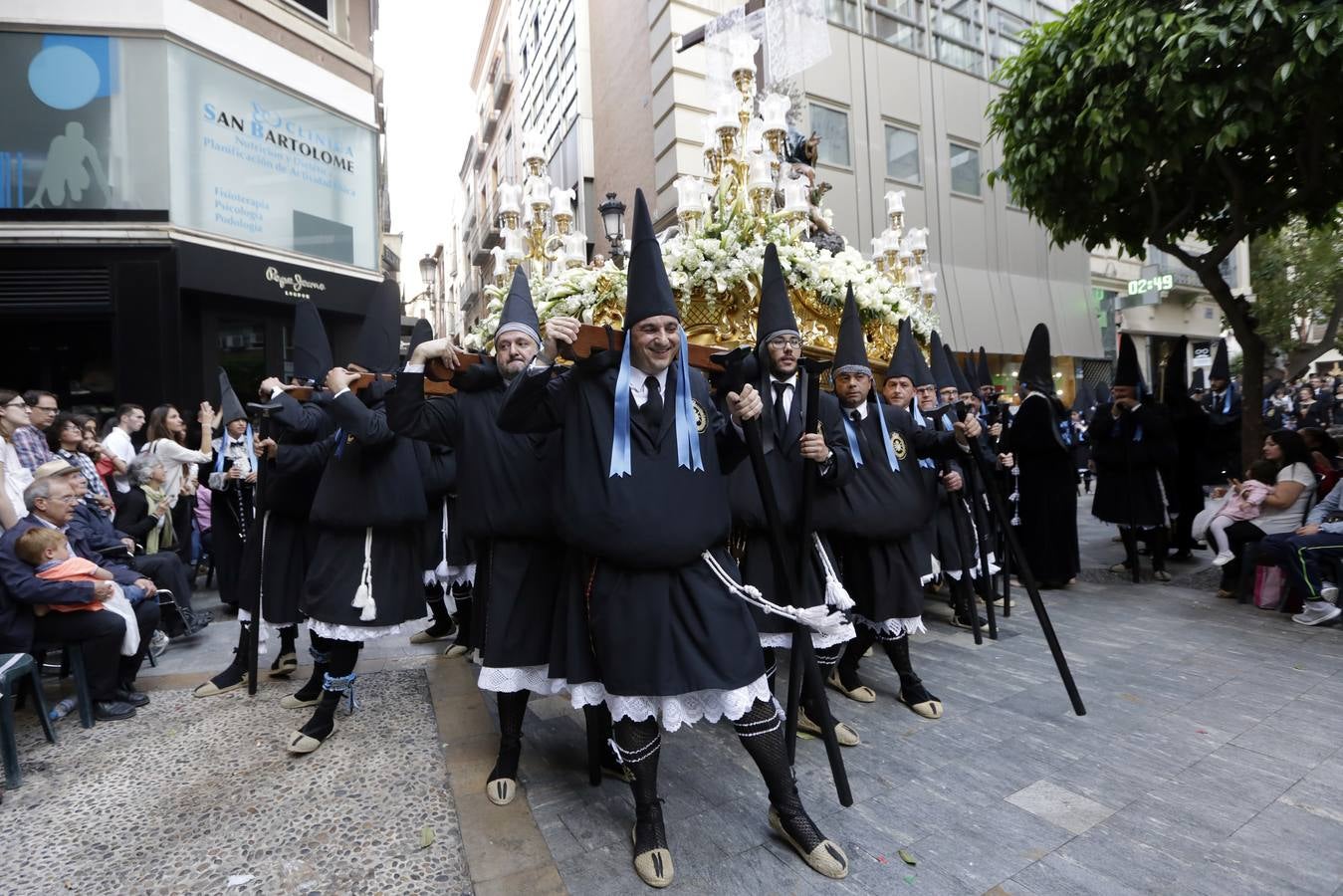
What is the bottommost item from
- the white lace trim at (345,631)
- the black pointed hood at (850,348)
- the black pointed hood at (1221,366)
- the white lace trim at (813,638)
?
the white lace trim at (813,638)

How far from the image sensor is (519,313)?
369 cm

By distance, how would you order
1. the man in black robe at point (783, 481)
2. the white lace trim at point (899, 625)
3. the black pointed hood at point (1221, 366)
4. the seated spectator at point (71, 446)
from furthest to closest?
the black pointed hood at point (1221, 366) < the seated spectator at point (71, 446) < the white lace trim at point (899, 625) < the man in black robe at point (783, 481)

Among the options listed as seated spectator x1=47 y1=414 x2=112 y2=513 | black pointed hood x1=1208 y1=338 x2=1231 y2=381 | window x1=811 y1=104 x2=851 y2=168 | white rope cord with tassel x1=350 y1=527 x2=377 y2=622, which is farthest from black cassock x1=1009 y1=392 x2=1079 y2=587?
window x1=811 y1=104 x2=851 y2=168

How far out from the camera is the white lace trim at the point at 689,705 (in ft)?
8.89

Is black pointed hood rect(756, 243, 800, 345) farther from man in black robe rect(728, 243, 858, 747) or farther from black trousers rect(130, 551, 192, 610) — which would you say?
black trousers rect(130, 551, 192, 610)

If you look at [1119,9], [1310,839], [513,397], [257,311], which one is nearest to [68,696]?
[513,397]

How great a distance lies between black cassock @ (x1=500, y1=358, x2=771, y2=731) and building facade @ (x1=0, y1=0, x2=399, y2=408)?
1044cm

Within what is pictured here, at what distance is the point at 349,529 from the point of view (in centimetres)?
396

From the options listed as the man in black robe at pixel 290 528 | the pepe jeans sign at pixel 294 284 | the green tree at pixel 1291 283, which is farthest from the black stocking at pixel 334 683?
the green tree at pixel 1291 283

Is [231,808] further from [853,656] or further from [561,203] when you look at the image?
[561,203]

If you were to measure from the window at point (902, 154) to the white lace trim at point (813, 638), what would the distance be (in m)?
17.8

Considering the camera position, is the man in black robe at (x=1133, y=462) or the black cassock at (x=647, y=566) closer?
the black cassock at (x=647, y=566)

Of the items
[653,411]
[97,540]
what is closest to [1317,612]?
[653,411]

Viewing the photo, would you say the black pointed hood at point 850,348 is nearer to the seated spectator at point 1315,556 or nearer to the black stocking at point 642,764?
the black stocking at point 642,764
